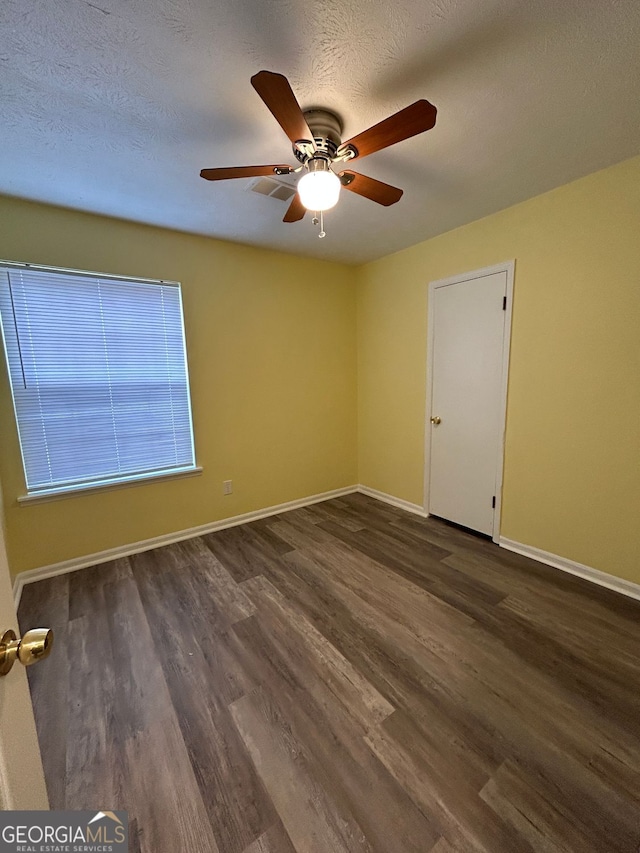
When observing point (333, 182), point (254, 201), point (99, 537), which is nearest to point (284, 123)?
point (333, 182)

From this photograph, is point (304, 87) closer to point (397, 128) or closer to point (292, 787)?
point (397, 128)

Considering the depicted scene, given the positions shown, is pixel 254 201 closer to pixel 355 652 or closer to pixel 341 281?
pixel 341 281

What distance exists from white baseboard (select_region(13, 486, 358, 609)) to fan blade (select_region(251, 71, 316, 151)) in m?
2.62

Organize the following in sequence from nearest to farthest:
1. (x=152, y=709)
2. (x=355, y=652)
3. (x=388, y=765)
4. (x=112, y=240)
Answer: (x=388, y=765) → (x=152, y=709) → (x=355, y=652) → (x=112, y=240)

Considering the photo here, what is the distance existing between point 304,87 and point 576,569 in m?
3.15

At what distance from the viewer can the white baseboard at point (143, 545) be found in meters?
2.38

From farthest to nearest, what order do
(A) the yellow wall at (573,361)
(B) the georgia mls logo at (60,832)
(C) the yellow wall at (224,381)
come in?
(C) the yellow wall at (224,381) → (A) the yellow wall at (573,361) → (B) the georgia mls logo at (60,832)

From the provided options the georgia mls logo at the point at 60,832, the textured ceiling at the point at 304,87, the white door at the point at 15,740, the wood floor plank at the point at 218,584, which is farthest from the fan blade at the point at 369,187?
the wood floor plank at the point at 218,584

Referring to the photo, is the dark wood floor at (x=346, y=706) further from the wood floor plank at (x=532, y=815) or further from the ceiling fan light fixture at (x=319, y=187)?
the ceiling fan light fixture at (x=319, y=187)

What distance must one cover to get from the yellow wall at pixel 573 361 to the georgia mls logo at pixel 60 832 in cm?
269

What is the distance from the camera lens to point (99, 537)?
8.54 feet

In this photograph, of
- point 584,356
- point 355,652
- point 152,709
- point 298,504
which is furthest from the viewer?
point 298,504

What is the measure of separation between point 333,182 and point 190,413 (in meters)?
2.11

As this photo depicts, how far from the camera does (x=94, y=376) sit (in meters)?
2.51
